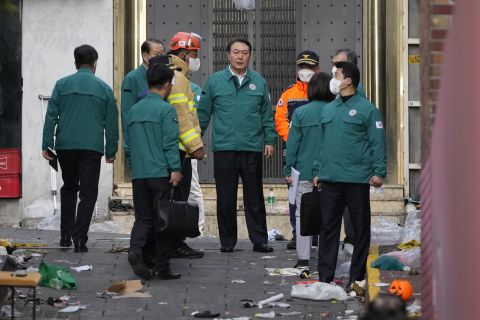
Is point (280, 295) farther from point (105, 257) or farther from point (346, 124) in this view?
point (105, 257)

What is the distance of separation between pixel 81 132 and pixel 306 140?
226 centimetres

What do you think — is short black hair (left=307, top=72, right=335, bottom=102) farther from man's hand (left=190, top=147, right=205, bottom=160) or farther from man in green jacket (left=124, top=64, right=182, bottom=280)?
man in green jacket (left=124, top=64, right=182, bottom=280)

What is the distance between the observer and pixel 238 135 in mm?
14453

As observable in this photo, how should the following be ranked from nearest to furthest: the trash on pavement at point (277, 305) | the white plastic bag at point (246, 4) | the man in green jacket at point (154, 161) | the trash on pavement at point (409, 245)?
the trash on pavement at point (277, 305) → the man in green jacket at point (154, 161) → the trash on pavement at point (409, 245) → the white plastic bag at point (246, 4)

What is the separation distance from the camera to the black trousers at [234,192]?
14547mm

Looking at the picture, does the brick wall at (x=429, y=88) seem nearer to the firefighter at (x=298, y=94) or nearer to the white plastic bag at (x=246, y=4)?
the firefighter at (x=298, y=94)

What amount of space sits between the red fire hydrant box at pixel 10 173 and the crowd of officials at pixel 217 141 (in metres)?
3.79

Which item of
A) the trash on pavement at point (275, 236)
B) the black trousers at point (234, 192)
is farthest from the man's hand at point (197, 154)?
the trash on pavement at point (275, 236)

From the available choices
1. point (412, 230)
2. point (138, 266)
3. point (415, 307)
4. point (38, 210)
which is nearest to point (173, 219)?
point (138, 266)

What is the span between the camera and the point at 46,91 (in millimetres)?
18766

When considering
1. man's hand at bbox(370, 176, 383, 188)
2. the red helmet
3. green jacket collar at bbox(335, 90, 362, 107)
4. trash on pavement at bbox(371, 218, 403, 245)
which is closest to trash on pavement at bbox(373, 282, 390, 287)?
man's hand at bbox(370, 176, 383, 188)

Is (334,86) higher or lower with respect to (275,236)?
higher

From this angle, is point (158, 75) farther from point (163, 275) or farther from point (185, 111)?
point (163, 275)

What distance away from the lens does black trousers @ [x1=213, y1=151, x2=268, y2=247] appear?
47.7 ft
